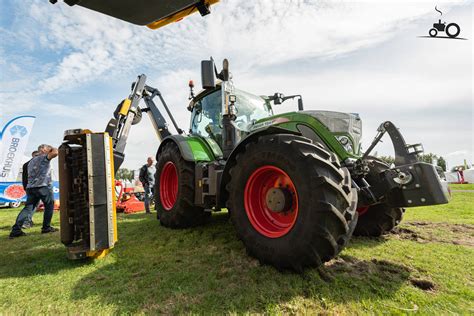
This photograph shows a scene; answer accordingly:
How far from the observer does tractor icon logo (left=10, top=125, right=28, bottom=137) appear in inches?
577

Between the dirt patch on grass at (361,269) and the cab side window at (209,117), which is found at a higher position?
the cab side window at (209,117)

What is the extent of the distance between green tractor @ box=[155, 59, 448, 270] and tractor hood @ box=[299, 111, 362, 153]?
0.01 meters

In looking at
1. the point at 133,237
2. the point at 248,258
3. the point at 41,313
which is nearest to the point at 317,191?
the point at 248,258

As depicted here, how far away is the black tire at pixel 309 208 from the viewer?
95.7 inches

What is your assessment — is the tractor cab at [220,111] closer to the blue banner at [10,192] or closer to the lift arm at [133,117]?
the lift arm at [133,117]

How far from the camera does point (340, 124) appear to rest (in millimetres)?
3357

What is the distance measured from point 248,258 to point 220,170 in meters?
1.32

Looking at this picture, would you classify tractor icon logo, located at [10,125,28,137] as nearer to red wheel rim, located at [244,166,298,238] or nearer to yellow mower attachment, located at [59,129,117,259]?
yellow mower attachment, located at [59,129,117,259]

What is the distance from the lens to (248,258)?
314 centimetres

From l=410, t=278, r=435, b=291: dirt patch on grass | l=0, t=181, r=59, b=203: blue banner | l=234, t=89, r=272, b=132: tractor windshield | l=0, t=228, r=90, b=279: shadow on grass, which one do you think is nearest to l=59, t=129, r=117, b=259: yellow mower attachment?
l=0, t=228, r=90, b=279: shadow on grass

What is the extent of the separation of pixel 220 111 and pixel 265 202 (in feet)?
7.74

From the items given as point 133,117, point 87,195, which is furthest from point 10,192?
point 87,195

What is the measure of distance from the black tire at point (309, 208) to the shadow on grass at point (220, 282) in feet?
0.66

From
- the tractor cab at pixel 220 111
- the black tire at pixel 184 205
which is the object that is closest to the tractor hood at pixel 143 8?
the tractor cab at pixel 220 111
